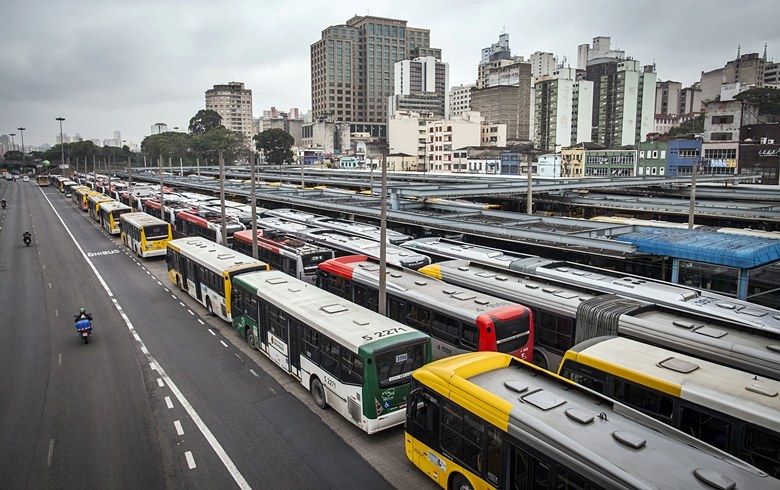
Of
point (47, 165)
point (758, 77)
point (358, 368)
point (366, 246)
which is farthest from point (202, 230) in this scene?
point (758, 77)

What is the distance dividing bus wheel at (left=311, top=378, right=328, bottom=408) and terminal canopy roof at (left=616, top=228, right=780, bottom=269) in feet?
43.0

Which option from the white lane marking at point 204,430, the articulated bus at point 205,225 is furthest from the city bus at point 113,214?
the white lane marking at point 204,430

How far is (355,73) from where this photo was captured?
19412cm

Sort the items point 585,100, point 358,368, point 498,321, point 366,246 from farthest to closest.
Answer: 1. point 585,100
2. point 366,246
3. point 498,321
4. point 358,368

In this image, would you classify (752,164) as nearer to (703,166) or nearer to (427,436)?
(703,166)

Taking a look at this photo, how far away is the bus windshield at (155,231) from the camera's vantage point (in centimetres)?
3594

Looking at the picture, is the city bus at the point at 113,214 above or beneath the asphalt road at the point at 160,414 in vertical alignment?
above

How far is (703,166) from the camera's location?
7825cm

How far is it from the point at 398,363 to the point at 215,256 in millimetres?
13892

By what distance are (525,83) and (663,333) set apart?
147567 mm

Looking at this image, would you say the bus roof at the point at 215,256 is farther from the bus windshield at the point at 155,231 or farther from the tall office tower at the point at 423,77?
the tall office tower at the point at 423,77

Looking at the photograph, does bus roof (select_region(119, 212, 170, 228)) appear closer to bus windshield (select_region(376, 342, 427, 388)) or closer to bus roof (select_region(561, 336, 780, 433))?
bus windshield (select_region(376, 342, 427, 388))

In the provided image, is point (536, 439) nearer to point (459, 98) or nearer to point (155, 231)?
point (155, 231)

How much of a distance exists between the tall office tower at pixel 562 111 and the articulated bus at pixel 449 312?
375 ft
